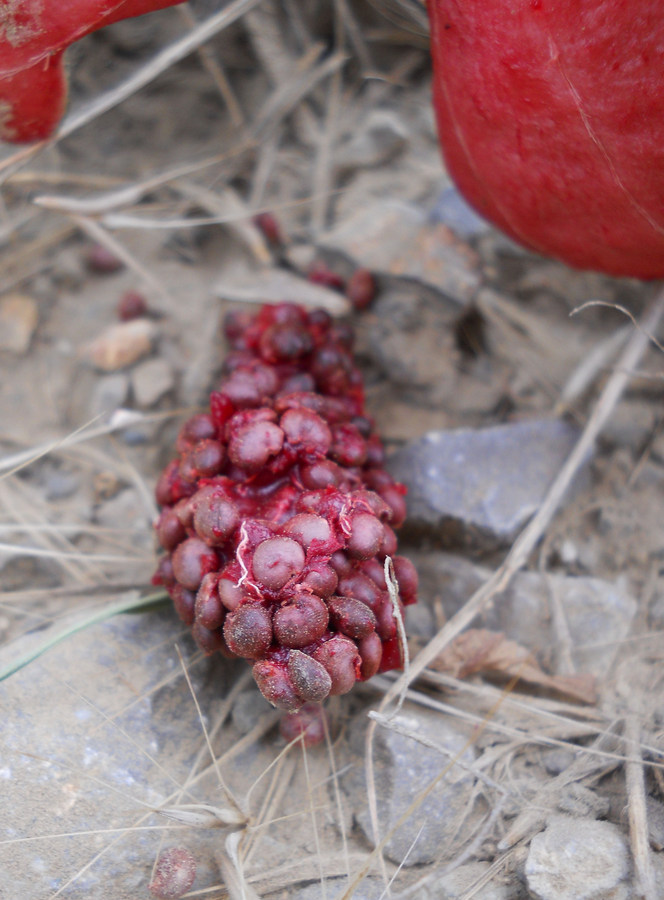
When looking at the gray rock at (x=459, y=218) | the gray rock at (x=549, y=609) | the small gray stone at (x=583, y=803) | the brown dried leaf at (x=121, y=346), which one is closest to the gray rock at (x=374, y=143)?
the gray rock at (x=459, y=218)

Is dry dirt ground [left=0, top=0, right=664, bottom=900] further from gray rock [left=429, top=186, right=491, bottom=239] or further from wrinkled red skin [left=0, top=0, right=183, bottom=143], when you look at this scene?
wrinkled red skin [left=0, top=0, right=183, bottom=143]

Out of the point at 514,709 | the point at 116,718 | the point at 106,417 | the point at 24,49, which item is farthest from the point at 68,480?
the point at 514,709

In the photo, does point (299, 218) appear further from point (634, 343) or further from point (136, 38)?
point (634, 343)

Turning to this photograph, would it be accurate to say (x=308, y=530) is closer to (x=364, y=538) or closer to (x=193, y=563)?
(x=364, y=538)

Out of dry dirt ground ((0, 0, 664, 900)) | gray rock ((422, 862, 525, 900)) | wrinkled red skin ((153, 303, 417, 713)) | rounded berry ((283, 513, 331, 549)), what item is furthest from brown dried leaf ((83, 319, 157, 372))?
gray rock ((422, 862, 525, 900))

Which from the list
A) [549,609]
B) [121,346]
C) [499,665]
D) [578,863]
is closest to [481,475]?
[549,609]

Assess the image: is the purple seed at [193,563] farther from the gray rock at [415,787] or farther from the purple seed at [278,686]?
the gray rock at [415,787]
